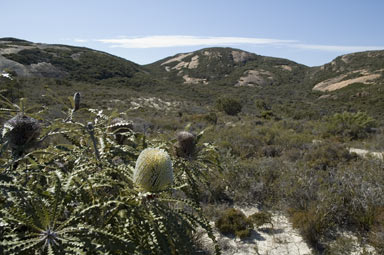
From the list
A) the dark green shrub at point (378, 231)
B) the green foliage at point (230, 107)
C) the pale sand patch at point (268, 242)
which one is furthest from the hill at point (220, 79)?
the pale sand patch at point (268, 242)

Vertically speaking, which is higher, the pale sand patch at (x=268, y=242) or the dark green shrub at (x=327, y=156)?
the dark green shrub at (x=327, y=156)

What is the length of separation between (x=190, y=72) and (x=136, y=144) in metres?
47.3

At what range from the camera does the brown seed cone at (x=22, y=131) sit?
1.30m

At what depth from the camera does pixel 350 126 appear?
11.2 meters

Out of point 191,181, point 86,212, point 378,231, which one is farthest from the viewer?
point 378,231

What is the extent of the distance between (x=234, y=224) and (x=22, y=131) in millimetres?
3449

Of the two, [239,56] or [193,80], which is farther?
[239,56]

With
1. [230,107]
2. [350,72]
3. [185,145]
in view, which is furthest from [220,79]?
[185,145]

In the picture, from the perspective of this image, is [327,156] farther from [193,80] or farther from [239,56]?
[239,56]

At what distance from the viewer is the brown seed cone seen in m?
1.30

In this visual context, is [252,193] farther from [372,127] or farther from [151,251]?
[372,127]

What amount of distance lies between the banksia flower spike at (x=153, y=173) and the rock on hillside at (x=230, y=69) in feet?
132

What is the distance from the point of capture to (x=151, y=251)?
99cm

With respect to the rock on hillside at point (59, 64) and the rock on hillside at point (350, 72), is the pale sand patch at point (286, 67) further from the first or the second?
the rock on hillside at point (59, 64)
